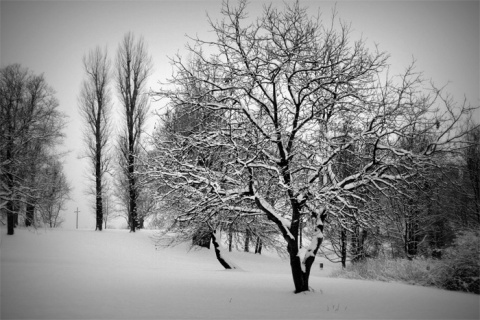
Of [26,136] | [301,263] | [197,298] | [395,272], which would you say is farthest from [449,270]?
[26,136]

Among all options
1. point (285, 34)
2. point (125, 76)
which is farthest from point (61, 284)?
point (125, 76)

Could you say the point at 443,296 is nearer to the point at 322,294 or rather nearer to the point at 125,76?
the point at 322,294

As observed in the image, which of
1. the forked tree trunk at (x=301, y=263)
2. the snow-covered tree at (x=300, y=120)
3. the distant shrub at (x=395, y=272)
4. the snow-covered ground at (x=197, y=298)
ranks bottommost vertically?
the distant shrub at (x=395, y=272)

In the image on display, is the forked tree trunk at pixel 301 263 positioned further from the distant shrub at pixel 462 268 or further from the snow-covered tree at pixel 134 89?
the snow-covered tree at pixel 134 89

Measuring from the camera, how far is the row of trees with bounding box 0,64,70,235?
14.5m

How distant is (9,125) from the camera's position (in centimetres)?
1609

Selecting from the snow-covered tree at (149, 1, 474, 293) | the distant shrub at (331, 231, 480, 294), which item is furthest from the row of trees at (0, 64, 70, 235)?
the distant shrub at (331, 231, 480, 294)

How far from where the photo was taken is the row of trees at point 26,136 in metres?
14.5

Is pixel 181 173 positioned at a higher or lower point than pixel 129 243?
higher

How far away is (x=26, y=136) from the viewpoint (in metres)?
15.5

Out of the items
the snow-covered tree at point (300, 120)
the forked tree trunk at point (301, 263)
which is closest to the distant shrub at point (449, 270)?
the snow-covered tree at point (300, 120)

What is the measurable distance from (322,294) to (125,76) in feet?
70.2

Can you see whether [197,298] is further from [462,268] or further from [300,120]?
[462,268]

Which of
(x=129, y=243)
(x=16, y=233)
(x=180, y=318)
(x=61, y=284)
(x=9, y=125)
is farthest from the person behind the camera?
(x=129, y=243)
